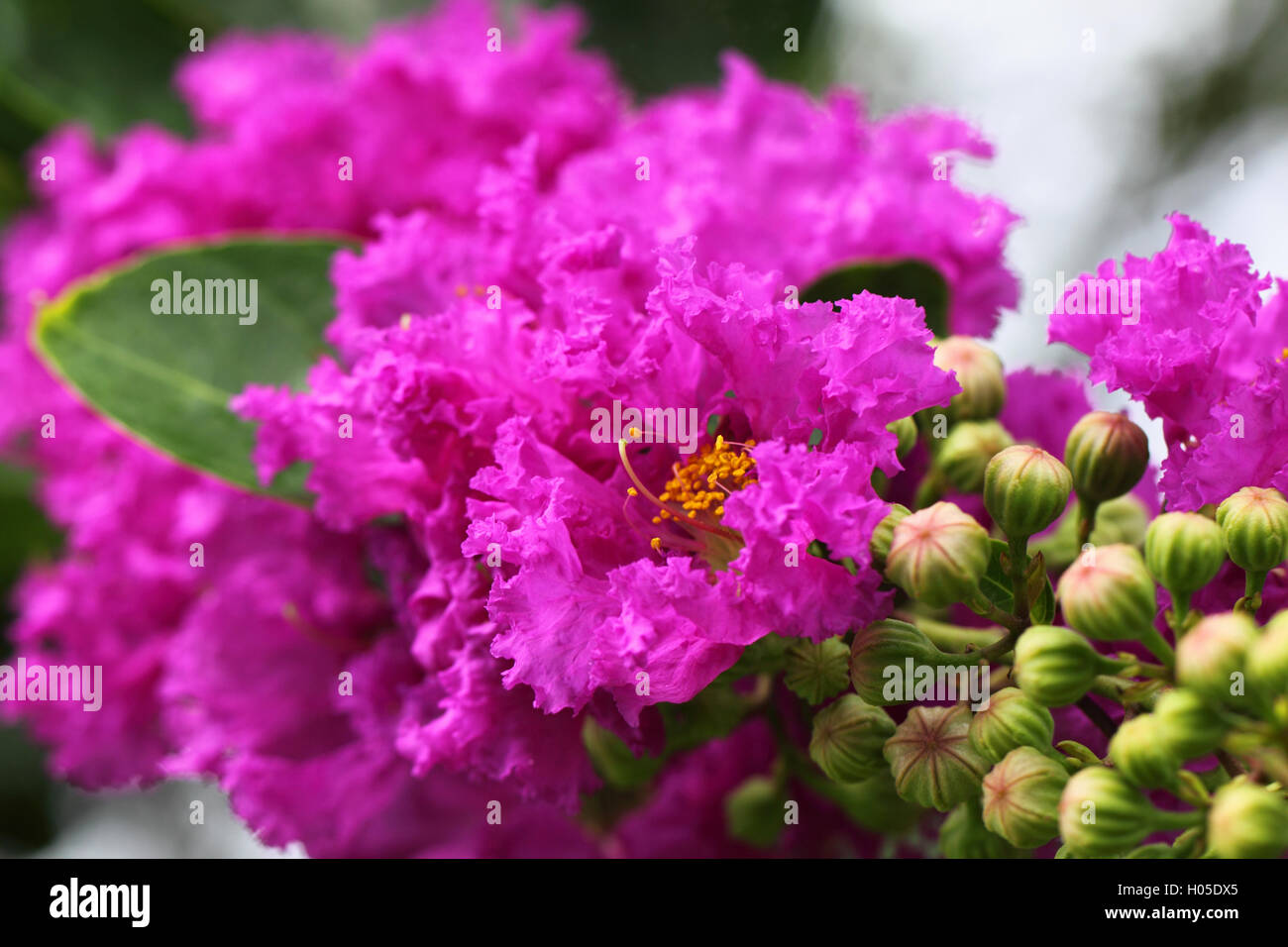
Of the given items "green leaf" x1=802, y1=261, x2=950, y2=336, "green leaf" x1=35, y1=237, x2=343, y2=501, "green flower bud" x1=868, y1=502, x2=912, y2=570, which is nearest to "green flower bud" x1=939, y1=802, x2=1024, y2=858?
"green flower bud" x1=868, y1=502, x2=912, y2=570

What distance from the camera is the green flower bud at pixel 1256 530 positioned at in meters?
0.74

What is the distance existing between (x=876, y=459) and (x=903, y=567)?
7cm

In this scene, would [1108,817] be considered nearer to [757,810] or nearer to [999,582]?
[999,582]

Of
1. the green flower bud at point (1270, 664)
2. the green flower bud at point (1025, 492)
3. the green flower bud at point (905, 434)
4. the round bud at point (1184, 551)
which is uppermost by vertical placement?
the green flower bud at point (905, 434)

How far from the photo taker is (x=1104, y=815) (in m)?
0.71

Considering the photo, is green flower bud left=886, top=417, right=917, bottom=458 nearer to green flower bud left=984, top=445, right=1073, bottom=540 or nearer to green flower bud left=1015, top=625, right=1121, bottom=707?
green flower bud left=984, top=445, right=1073, bottom=540

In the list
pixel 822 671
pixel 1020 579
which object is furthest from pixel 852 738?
pixel 1020 579

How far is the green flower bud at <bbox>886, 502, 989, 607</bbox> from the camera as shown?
0.76 meters

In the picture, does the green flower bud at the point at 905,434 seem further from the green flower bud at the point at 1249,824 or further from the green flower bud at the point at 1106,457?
the green flower bud at the point at 1249,824

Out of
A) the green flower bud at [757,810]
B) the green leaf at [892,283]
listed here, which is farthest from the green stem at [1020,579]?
the green flower bud at [757,810]

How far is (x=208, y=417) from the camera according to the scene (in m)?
1.18

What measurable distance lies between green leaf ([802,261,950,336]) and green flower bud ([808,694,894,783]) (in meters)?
0.38

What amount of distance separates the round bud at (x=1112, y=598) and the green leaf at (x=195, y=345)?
26.7 inches

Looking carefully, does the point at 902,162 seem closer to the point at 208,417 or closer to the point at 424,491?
the point at 424,491
